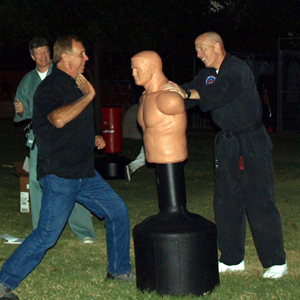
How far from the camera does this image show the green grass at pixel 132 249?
491 centimetres

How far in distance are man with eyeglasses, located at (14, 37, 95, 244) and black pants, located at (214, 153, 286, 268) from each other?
6.17ft

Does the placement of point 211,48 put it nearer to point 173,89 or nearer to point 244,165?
point 173,89

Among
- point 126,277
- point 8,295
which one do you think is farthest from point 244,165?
point 8,295

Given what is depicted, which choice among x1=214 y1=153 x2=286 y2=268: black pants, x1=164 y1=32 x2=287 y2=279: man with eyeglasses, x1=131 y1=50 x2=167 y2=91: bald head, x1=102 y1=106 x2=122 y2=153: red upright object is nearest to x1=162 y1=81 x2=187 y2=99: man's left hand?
x1=131 y1=50 x2=167 y2=91: bald head

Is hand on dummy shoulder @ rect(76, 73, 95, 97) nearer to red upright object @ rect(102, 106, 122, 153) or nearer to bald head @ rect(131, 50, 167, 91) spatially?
bald head @ rect(131, 50, 167, 91)

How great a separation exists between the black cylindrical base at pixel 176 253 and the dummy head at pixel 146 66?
102cm

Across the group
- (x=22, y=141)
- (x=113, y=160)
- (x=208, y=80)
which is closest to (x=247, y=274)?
(x=208, y=80)

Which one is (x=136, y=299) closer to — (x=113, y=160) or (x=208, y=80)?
(x=208, y=80)

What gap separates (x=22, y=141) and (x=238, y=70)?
1367 cm

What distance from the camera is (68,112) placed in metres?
4.58

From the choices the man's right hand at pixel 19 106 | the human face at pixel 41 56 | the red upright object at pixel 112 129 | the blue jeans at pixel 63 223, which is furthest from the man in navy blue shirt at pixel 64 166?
the red upright object at pixel 112 129

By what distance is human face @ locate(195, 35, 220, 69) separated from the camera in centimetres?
505

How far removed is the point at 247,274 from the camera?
5.45 meters

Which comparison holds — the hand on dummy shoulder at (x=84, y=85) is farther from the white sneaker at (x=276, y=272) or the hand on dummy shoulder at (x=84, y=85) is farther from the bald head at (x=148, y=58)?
the white sneaker at (x=276, y=272)
